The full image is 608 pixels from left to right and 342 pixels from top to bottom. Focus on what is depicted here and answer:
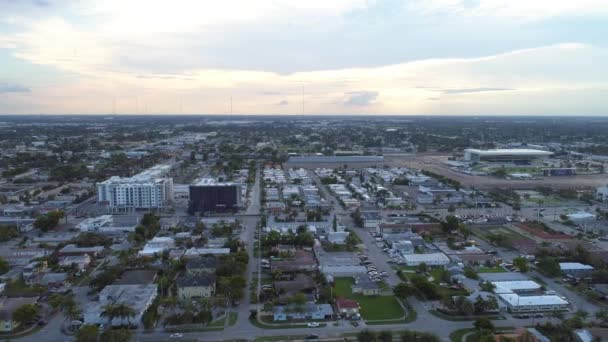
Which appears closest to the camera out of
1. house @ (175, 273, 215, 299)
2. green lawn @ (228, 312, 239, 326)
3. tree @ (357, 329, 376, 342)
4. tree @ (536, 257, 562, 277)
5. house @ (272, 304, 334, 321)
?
tree @ (357, 329, 376, 342)

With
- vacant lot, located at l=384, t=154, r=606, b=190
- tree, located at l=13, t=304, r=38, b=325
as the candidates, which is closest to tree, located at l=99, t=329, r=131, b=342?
tree, located at l=13, t=304, r=38, b=325

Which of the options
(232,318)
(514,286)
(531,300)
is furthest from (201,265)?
(531,300)

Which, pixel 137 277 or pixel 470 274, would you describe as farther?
pixel 470 274

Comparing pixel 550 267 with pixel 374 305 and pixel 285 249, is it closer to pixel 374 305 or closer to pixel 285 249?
pixel 374 305

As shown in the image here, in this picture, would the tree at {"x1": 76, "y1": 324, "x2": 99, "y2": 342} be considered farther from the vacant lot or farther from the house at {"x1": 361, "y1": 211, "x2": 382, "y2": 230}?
the vacant lot

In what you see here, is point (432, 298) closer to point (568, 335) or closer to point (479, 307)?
point (479, 307)
